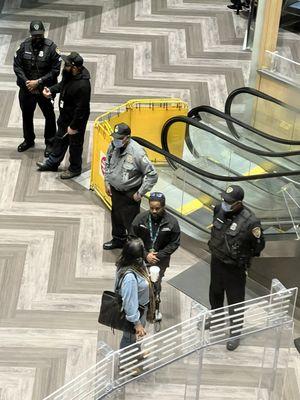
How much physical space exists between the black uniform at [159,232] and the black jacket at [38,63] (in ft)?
10.4

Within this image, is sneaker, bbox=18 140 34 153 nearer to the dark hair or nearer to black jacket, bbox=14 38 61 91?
black jacket, bbox=14 38 61 91

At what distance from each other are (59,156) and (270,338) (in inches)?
172

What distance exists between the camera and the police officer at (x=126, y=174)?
8.70 metres

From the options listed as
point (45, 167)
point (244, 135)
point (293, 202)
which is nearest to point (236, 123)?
point (244, 135)

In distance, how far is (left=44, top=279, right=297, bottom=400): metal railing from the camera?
6504 mm

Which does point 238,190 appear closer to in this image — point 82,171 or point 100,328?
point 100,328

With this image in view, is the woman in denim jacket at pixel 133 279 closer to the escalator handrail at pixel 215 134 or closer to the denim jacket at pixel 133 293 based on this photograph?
the denim jacket at pixel 133 293

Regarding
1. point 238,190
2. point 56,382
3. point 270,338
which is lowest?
point 56,382

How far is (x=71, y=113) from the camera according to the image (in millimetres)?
10203

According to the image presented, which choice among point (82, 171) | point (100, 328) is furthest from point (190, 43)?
point (100, 328)

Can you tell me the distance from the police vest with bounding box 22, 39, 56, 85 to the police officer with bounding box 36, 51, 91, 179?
0.27m

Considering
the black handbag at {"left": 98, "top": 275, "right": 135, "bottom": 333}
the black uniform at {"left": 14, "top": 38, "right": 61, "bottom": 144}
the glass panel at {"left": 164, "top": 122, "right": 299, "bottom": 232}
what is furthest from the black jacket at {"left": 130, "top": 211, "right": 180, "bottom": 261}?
the black uniform at {"left": 14, "top": 38, "right": 61, "bottom": 144}

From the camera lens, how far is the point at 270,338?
739 centimetres

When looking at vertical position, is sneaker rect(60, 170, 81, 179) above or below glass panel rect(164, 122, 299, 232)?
below
